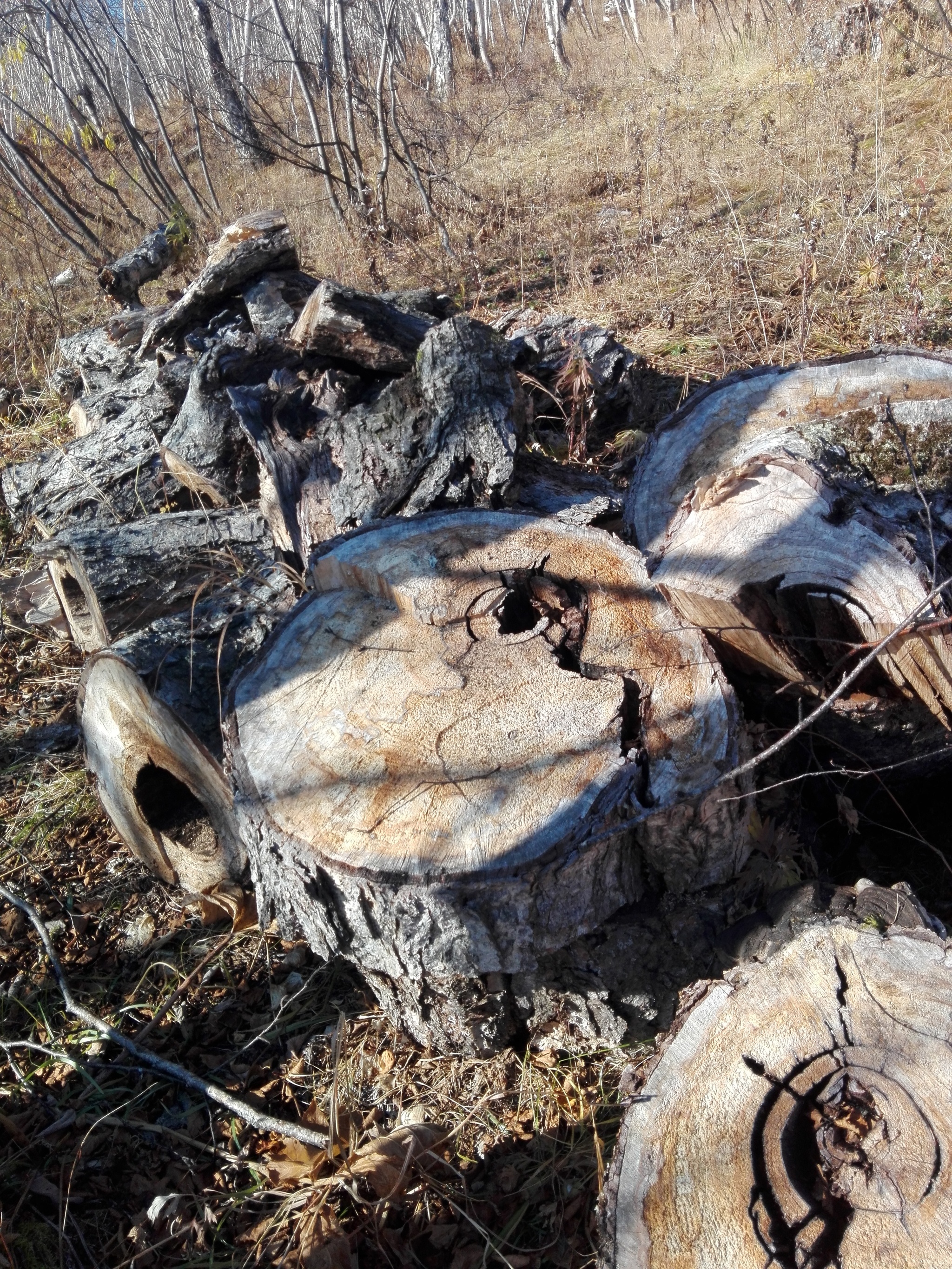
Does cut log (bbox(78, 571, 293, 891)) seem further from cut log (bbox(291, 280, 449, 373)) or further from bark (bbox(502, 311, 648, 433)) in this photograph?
bark (bbox(502, 311, 648, 433))

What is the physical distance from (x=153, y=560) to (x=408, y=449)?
0.88 m

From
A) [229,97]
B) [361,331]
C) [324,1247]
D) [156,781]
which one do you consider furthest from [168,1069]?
[229,97]

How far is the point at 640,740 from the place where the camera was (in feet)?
5.01

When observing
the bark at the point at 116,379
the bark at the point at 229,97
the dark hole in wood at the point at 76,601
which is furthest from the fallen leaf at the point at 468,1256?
the bark at the point at 229,97

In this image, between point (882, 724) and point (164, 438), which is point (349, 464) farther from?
point (882, 724)

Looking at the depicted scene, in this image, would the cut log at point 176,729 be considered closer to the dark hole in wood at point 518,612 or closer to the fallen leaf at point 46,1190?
the dark hole in wood at point 518,612

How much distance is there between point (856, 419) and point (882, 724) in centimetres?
85

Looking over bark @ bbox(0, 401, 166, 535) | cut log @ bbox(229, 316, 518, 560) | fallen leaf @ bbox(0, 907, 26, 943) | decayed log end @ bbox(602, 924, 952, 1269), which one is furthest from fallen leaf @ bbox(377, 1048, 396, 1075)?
bark @ bbox(0, 401, 166, 535)

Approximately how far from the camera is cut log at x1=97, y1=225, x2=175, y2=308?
491cm

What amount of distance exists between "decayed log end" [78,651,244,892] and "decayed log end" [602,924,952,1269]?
1.20 meters

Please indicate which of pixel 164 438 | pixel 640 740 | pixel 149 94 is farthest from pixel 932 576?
pixel 149 94

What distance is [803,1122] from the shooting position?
1115mm

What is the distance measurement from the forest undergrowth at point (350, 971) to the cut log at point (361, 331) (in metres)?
1.20

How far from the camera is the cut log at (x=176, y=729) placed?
1981mm
